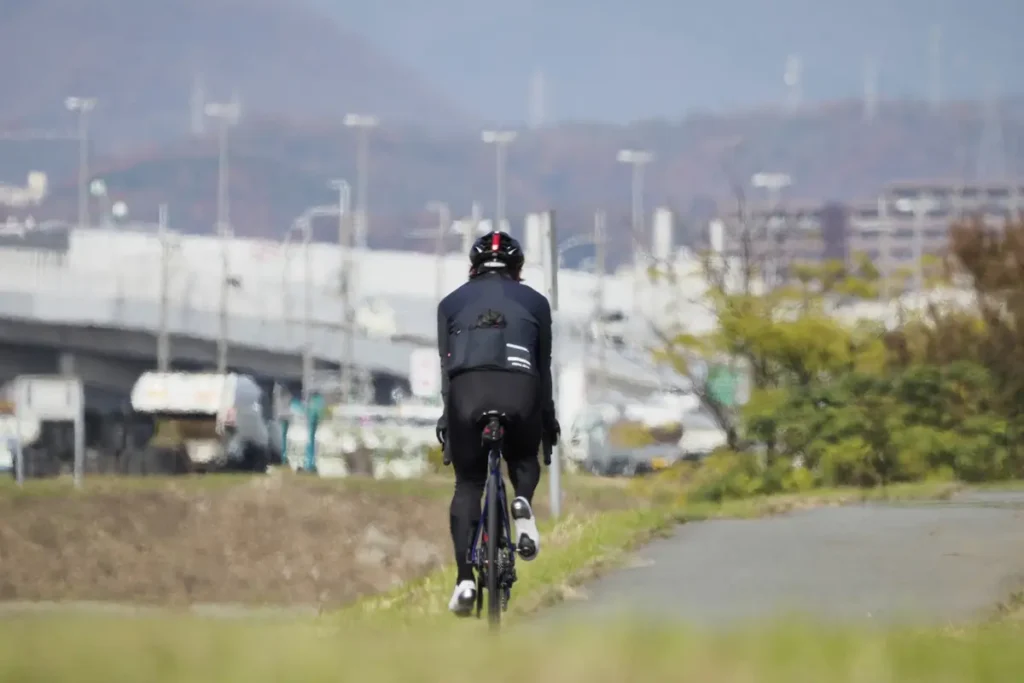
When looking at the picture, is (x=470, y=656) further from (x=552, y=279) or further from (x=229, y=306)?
(x=229, y=306)

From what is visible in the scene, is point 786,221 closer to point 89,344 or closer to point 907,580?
point 907,580

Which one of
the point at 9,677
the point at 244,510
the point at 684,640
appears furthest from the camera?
the point at 244,510

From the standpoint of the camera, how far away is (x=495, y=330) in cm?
933

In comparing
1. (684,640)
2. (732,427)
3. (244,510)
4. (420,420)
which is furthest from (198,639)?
(420,420)

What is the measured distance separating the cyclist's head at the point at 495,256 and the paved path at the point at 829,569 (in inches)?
64.6

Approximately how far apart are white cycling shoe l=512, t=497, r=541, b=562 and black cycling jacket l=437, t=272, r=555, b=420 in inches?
17.5

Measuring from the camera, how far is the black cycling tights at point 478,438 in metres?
9.33

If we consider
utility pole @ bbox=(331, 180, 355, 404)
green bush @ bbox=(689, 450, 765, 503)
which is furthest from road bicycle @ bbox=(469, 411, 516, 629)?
utility pole @ bbox=(331, 180, 355, 404)

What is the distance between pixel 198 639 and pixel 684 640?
59.9 inches

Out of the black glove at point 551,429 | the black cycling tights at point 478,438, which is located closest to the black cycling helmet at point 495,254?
the black cycling tights at point 478,438

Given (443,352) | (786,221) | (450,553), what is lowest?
(450,553)

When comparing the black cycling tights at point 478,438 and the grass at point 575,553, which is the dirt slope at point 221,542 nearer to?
the grass at point 575,553

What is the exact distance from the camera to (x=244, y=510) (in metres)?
37.4

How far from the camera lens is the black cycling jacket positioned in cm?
932
